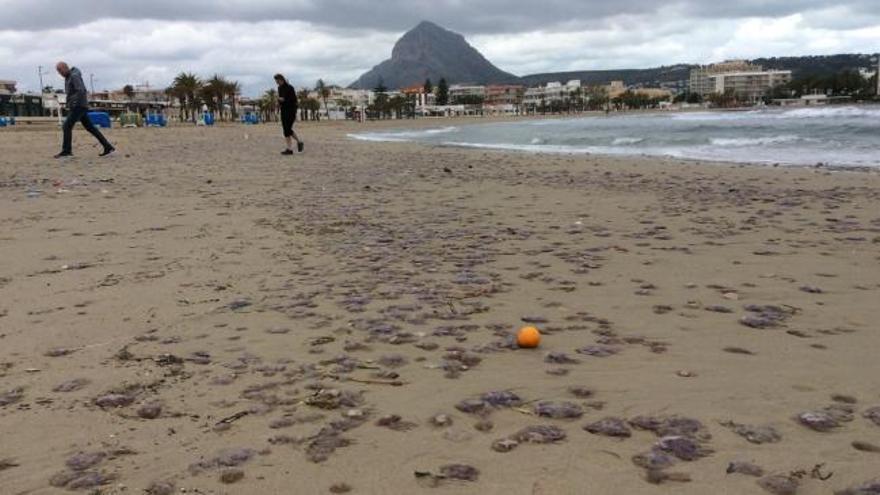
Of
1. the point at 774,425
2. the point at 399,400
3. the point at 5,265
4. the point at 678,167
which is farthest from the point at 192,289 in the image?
the point at 678,167

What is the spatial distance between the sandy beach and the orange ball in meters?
0.07

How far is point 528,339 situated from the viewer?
3.42 metres

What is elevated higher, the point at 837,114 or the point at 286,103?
the point at 837,114

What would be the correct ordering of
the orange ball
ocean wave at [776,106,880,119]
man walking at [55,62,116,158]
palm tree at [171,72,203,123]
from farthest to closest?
palm tree at [171,72,203,123], ocean wave at [776,106,880,119], man walking at [55,62,116,158], the orange ball

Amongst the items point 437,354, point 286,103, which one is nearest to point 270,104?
point 286,103

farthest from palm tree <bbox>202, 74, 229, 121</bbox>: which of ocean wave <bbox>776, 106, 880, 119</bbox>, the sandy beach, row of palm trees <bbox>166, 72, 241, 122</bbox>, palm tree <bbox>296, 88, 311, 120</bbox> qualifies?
the sandy beach

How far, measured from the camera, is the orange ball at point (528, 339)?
3416 mm

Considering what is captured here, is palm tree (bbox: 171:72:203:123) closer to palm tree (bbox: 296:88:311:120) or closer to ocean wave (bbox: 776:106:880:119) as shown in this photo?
palm tree (bbox: 296:88:311:120)

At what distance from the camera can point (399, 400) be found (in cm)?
280

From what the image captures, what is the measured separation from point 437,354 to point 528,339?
46 centimetres

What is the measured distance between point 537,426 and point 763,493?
2.54ft

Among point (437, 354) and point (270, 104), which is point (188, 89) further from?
point (437, 354)

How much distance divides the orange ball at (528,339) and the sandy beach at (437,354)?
0.22 ft

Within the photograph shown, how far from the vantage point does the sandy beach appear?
227 centimetres
